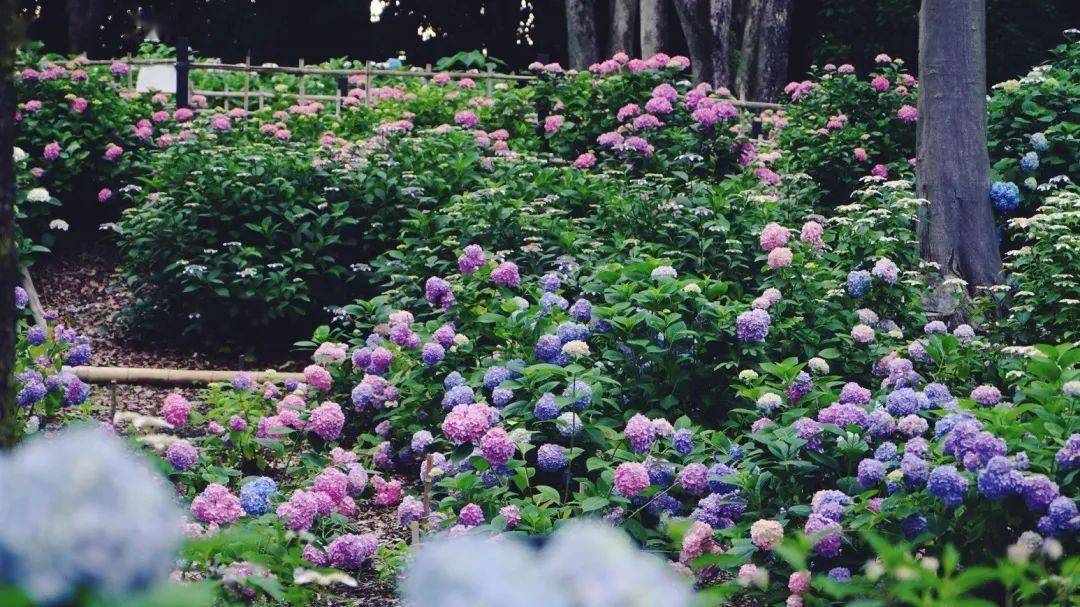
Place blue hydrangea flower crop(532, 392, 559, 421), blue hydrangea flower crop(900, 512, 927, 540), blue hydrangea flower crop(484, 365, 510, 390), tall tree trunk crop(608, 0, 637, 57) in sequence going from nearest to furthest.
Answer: blue hydrangea flower crop(900, 512, 927, 540)
blue hydrangea flower crop(532, 392, 559, 421)
blue hydrangea flower crop(484, 365, 510, 390)
tall tree trunk crop(608, 0, 637, 57)

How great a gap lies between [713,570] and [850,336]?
4.33 ft

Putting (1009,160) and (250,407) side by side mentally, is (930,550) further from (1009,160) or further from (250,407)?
(1009,160)

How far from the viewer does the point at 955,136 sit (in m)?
6.22

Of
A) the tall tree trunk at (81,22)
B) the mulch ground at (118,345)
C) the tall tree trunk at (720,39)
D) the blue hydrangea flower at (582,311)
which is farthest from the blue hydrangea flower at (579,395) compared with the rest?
the tall tree trunk at (81,22)

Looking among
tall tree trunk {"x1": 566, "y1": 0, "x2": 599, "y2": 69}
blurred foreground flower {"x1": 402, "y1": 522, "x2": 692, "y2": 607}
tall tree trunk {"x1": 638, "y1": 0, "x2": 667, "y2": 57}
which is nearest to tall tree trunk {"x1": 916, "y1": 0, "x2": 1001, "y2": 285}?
blurred foreground flower {"x1": 402, "y1": 522, "x2": 692, "y2": 607}

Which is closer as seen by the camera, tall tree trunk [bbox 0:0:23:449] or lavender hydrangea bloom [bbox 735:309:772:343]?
tall tree trunk [bbox 0:0:23:449]

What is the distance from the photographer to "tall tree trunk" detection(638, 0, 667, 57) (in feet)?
46.5

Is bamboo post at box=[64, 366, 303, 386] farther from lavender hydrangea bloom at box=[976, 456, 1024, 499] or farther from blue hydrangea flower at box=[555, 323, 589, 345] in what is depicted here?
lavender hydrangea bloom at box=[976, 456, 1024, 499]

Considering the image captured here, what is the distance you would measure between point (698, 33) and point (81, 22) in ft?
31.2

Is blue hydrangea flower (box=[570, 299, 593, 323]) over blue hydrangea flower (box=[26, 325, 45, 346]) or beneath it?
over

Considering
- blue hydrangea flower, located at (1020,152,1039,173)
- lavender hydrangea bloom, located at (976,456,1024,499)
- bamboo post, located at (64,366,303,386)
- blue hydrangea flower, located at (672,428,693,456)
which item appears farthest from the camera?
blue hydrangea flower, located at (1020,152,1039,173)

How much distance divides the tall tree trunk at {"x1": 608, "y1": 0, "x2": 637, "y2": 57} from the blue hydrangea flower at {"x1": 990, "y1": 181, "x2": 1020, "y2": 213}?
899 centimetres

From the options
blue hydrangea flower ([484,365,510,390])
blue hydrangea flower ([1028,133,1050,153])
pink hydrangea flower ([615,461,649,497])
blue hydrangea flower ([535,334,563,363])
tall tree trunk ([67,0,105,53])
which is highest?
tall tree trunk ([67,0,105,53])

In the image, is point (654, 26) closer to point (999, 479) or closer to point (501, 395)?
point (501, 395)
